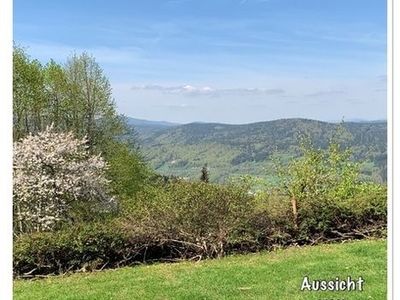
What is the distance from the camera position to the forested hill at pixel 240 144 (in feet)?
10.5

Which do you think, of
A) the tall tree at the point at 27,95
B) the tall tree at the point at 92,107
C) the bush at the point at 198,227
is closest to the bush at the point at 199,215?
the bush at the point at 198,227

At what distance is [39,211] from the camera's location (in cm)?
319

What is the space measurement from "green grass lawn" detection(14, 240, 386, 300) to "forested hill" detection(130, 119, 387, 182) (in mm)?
387

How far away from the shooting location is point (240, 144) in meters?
3.27

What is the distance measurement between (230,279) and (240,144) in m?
0.58

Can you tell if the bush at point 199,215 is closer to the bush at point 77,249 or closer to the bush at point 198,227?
the bush at point 198,227

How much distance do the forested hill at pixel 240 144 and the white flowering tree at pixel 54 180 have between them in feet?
0.85

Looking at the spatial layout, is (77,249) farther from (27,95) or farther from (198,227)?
(27,95)

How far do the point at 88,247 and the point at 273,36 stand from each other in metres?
1.25

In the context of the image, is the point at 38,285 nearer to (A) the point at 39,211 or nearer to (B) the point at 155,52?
(A) the point at 39,211

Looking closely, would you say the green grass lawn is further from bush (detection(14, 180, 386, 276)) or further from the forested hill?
the forested hill

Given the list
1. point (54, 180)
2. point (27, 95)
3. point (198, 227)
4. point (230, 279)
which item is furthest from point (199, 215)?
point (27, 95)

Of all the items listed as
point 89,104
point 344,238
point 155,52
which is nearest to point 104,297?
point 89,104

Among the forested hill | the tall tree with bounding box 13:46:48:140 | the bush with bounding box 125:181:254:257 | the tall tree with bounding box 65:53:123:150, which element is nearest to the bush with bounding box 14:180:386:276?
the bush with bounding box 125:181:254:257
